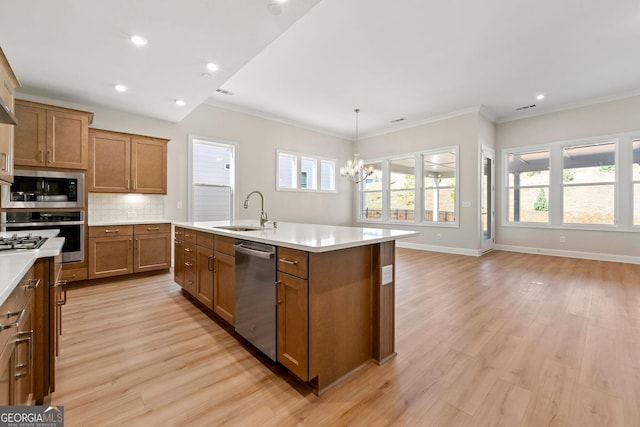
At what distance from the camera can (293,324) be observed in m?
1.68

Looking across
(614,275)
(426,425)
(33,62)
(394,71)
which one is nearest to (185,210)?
(33,62)

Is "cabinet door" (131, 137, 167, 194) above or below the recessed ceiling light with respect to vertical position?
below

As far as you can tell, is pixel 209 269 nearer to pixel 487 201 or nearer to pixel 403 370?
pixel 403 370

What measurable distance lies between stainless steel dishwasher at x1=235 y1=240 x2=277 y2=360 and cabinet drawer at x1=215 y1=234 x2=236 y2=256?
0.43 ft

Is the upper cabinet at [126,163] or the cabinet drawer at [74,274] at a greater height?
the upper cabinet at [126,163]

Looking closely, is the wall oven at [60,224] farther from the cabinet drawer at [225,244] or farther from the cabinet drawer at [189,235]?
the cabinet drawer at [225,244]

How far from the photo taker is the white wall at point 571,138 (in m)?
5.25

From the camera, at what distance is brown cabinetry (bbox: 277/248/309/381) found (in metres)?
1.60

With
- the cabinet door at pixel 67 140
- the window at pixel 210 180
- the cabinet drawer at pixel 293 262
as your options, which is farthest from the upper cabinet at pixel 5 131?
the window at pixel 210 180

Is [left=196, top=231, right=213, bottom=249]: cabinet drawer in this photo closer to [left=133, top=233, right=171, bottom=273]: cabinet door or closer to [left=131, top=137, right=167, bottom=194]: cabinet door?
[left=133, top=233, right=171, bottom=273]: cabinet door

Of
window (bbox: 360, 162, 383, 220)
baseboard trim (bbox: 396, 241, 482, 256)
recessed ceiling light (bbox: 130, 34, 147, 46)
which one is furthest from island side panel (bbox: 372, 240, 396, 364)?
window (bbox: 360, 162, 383, 220)

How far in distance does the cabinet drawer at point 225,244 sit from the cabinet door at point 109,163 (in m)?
2.69

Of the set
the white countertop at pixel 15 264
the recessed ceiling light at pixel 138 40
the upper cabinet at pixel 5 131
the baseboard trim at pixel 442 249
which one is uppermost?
the recessed ceiling light at pixel 138 40

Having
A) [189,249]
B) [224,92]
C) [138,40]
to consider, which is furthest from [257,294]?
[224,92]
